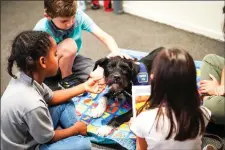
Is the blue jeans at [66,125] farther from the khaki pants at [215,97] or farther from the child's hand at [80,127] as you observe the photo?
the khaki pants at [215,97]

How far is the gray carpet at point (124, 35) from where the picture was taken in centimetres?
310

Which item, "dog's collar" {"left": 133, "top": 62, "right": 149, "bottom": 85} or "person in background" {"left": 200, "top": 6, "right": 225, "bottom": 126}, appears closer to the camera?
"person in background" {"left": 200, "top": 6, "right": 225, "bottom": 126}

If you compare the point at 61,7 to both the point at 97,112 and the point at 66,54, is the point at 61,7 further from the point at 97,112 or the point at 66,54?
the point at 97,112

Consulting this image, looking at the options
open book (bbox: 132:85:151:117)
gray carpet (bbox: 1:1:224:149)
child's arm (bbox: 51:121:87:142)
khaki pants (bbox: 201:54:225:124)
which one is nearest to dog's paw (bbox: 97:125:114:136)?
child's arm (bbox: 51:121:87:142)

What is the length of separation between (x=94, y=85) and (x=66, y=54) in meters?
0.48

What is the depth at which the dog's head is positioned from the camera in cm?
202

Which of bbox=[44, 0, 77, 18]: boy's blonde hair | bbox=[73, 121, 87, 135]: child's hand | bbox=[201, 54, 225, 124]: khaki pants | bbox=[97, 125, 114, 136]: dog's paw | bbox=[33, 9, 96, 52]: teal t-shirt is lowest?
bbox=[97, 125, 114, 136]: dog's paw

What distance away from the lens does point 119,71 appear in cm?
203

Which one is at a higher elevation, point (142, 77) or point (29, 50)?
point (29, 50)

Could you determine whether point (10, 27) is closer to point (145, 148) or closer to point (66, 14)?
point (66, 14)

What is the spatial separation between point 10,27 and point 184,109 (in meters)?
3.11

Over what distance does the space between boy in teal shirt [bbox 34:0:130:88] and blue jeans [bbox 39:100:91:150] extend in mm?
474

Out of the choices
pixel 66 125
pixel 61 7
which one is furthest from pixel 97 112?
pixel 61 7

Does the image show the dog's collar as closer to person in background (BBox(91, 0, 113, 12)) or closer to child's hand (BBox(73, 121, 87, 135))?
child's hand (BBox(73, 121, 87, 135))
